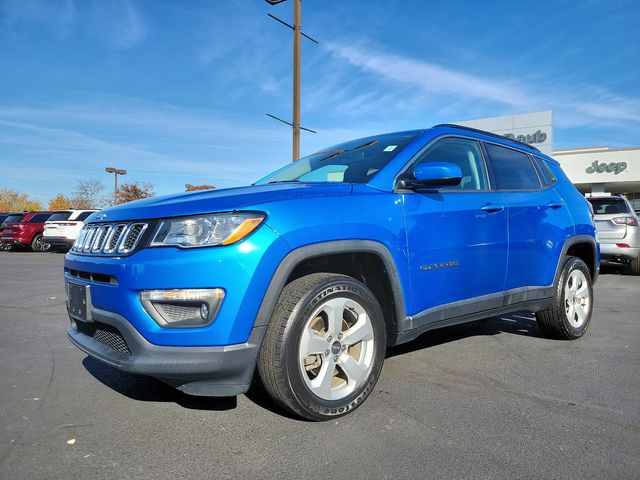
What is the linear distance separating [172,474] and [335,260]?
1418 millimetres

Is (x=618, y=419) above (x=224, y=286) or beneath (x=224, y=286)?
beneath

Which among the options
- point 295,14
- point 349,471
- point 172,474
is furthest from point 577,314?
point 295,14

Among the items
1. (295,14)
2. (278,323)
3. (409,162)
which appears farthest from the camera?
(295,14)

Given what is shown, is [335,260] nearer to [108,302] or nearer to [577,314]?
[108,302]

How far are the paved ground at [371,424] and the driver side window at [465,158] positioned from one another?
55.3 inches

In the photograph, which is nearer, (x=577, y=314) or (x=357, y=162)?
(x=357, y=162)

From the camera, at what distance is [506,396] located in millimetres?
3010

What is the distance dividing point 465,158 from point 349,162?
957 millimetres

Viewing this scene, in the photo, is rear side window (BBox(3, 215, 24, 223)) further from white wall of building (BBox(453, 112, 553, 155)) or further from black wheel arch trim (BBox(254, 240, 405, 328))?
black wheel arch trim (BBox(254, 240, 405, 328))

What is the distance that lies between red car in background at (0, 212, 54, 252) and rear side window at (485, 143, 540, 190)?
19.4 metres

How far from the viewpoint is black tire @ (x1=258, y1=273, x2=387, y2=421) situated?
7.88 ft

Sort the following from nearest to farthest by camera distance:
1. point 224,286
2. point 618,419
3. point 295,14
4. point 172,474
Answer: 1. point 172,474
2. point 224,286
3. point 618,419
4. point 295,14

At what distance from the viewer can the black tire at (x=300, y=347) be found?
2.40 metres

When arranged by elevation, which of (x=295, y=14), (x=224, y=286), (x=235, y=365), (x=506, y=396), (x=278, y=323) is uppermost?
(x=295, y=14)
